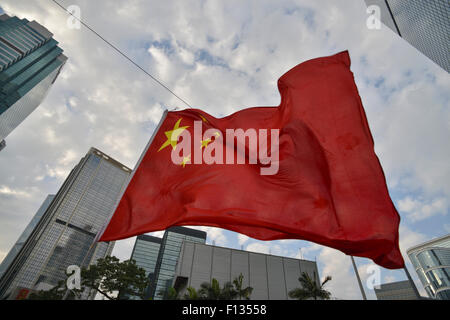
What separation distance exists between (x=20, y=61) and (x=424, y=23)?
14764 centimetres

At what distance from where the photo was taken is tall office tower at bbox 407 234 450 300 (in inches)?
4033

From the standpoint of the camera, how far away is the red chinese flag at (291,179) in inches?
131

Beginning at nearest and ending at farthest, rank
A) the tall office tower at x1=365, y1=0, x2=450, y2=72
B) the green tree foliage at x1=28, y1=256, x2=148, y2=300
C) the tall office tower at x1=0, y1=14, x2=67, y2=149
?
the green tree foliage at x1=28, y1=256, x2=148, y2=300
the tall office tower at x1=365, y1=0, x2=450, y2=72
the tall office tower at x1=0, y1=14, x2=67, y2=149

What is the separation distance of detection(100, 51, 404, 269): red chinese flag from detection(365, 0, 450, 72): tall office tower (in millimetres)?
77589

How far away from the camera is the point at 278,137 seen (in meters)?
4.77

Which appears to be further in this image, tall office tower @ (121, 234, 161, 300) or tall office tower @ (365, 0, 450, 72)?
tall office tower @ (121, 234, 161, 300)

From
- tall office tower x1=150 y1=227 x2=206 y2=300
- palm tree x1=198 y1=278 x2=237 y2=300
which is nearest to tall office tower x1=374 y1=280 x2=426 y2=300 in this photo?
tall office tower x1=150 y1=227 x2=206 y2=300

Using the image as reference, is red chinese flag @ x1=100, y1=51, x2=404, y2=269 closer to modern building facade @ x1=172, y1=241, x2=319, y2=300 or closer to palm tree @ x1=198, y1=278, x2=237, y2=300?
palm tree @ x1=198, y1=278, x2=237, y2=300

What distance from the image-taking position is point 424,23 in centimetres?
6900

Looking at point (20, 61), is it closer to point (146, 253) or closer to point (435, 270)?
point (146, 253)

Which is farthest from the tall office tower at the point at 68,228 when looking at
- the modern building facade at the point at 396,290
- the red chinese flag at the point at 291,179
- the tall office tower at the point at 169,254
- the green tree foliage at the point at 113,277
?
the modern building facade at the point at 396,290

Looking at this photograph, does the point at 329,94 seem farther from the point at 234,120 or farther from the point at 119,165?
the point at 119,165

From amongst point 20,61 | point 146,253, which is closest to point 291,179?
point 20,61
